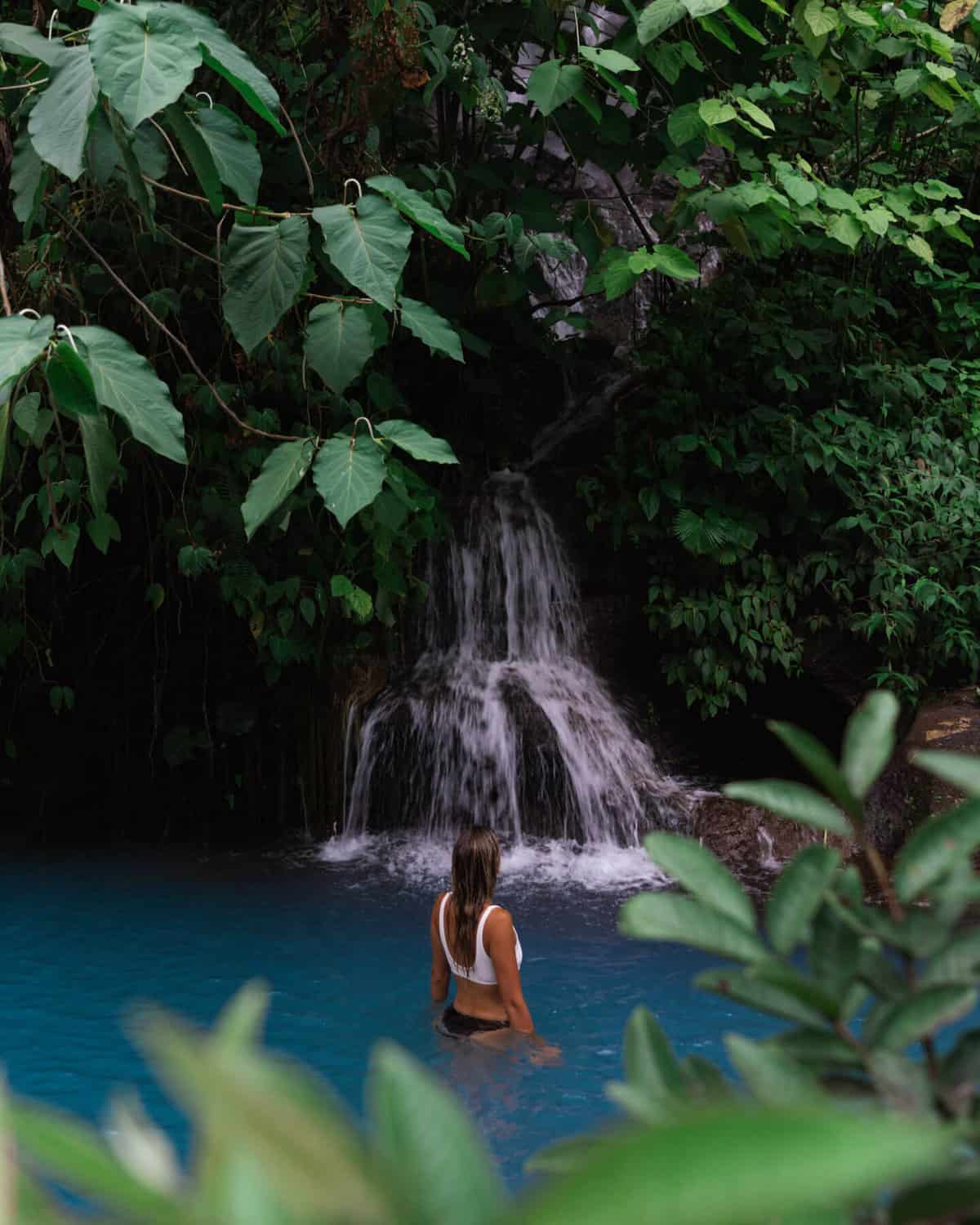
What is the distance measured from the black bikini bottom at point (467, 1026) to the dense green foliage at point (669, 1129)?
3.59 meters

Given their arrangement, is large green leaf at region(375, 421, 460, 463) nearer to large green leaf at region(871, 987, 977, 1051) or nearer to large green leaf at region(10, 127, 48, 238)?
large green leaf at region(10, 127, 48, 238)

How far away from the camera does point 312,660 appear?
7383 millimetres

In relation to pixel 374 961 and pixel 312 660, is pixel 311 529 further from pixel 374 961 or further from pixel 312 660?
pixel 374 961

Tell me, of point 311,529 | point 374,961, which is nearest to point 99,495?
point 374,961

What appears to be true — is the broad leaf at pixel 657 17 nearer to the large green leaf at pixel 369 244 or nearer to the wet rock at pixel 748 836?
the large green leaf at pixel 369 244

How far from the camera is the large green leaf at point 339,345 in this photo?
334cm

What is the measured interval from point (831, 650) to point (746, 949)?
23.3 feet

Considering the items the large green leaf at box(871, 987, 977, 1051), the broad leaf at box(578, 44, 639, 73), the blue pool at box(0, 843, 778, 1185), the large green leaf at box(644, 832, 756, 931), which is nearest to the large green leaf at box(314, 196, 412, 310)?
the broad leaf at box(578, 44, 639, 73)

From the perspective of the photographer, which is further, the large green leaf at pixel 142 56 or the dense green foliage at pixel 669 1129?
the large green leaf at pixel 142 56

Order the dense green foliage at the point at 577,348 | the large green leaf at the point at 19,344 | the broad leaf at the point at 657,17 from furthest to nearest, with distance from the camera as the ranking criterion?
1. the dense green foliage at the point at 577,348
2. the broad leaf at the point at 657,17
3. the large green leaf at the point at 19,344

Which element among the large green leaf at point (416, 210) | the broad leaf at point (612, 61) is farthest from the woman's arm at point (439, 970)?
the broad leaf at point (612, 61)

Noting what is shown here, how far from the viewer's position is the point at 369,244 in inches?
133

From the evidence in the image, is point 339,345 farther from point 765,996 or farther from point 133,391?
point 765,996

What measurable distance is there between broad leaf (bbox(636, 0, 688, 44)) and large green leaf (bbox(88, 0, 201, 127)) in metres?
2.71
